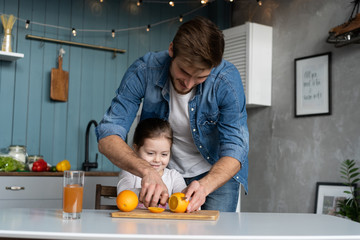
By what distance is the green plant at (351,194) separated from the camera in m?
2.92

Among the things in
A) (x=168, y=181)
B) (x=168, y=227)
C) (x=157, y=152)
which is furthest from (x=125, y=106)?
(x=168, y=227)

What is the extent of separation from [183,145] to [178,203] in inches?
25.2

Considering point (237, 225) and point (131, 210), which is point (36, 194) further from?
point (237, 225)

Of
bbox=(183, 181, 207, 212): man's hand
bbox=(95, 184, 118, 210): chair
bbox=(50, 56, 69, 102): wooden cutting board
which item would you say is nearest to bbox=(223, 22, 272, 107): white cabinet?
bbox=(50, 56, 69, 102): wooden cutting board

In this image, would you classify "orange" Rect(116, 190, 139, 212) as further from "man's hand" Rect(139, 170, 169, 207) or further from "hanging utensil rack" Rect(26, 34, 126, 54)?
"hanging utensil rack" Rect(26, 34, 126, 54)

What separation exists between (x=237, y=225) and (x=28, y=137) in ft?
8.79

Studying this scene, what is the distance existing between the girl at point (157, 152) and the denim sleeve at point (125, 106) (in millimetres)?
131

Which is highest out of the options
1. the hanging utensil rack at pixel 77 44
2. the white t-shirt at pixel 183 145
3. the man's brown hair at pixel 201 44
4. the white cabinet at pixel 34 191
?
the hanging utensil rack at pixel 77 44

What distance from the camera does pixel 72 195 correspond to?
1.28 meters

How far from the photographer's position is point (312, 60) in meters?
3.54

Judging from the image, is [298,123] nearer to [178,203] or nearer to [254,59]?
[254,59]

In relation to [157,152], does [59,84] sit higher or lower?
higher

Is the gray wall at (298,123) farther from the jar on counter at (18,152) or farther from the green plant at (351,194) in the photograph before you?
the jar on counter at (18,152)

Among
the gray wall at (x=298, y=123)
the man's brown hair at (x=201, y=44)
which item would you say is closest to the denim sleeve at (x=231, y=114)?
the man's brown hair at (x=201, y=44)
